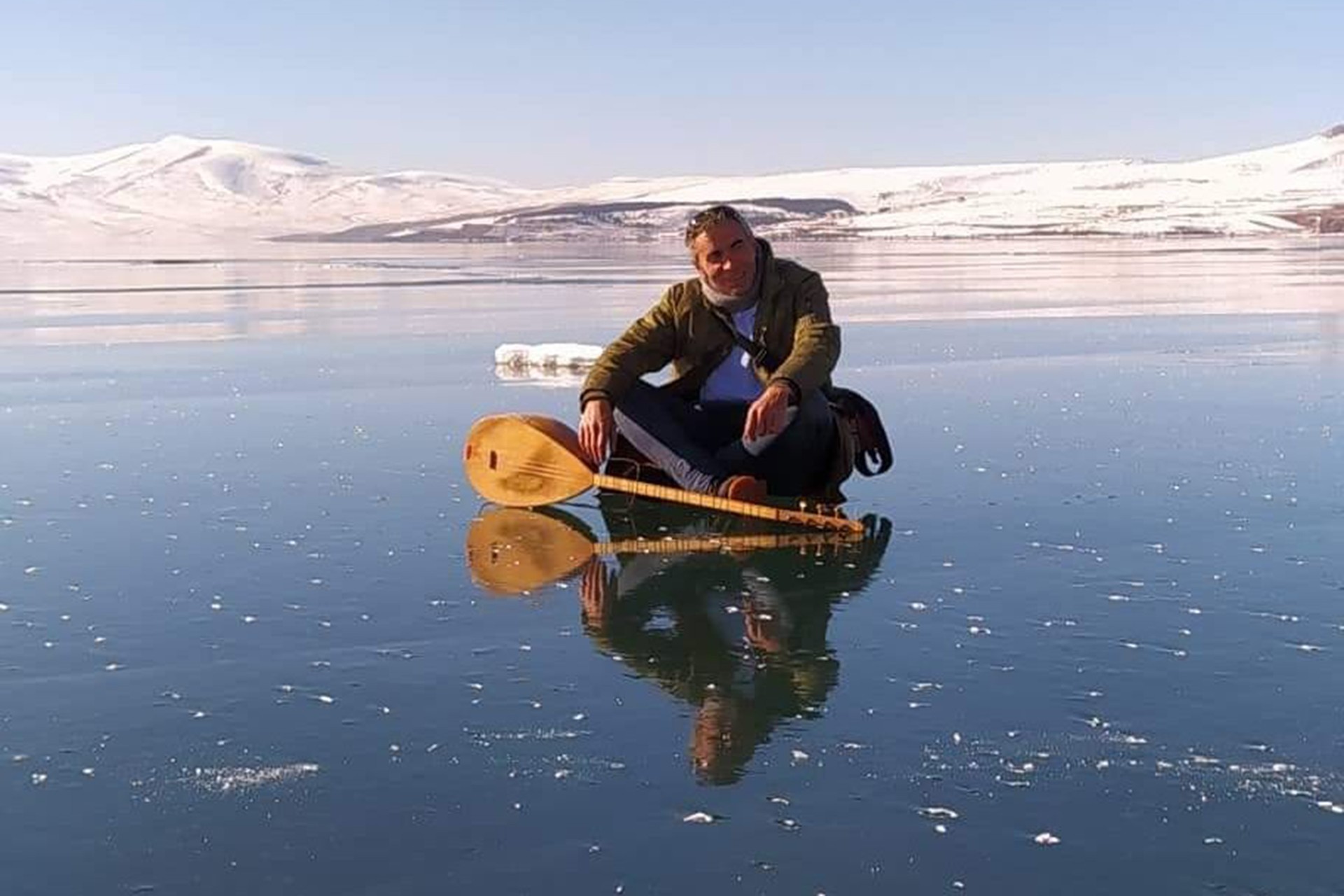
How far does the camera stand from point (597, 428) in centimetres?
593


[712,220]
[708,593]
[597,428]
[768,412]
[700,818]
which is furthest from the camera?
[597,428]

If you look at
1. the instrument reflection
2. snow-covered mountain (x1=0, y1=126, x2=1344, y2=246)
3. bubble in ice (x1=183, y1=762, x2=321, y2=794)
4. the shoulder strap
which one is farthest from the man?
snow-covered mountain (x1=0, y1=126, x2=1344, y2=246)

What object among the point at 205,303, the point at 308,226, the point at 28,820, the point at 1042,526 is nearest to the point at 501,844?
the point at 28,820

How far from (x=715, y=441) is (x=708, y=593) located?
5.17 ft

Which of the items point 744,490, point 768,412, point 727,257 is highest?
point 727,257

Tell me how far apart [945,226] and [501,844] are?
321 ft

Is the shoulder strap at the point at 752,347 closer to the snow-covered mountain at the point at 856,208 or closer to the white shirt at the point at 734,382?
the white shirt at the point at 734,382

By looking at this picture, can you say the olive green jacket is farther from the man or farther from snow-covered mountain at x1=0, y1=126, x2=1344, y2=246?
snow-covered mountain at x1=0, y1=126, x2=1344, y2=246

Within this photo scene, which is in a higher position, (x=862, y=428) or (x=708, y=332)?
(x=708, y=332)

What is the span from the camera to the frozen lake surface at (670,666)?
2.75 m

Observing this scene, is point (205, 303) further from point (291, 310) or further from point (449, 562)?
point (449, 562)

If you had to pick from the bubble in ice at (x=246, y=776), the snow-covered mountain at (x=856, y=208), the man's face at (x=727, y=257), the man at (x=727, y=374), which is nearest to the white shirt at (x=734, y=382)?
the man at (x=727, y=374)

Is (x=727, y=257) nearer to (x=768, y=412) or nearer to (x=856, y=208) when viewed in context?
(x=768, y=412)

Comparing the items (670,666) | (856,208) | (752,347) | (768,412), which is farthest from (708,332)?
(856,208)
